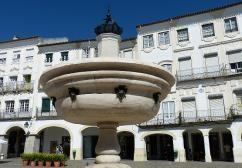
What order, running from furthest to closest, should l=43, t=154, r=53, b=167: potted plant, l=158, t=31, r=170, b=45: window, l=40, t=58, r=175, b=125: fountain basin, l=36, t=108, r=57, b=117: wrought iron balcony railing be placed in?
1. l=36, t=108, r=57, b=117: wrought iron balcony railing
2. l=158, t=31, r=170, b=45: window
3. l=43, t=154, r=53, b=167: potted plant
4. l=40, t=58, r=175, b=125: fountain basin

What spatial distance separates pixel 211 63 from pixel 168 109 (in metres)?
5.48

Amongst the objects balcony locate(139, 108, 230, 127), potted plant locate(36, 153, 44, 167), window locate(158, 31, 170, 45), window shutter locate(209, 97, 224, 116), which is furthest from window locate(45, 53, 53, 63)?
window shutter locate(209, 97, 224, 116)

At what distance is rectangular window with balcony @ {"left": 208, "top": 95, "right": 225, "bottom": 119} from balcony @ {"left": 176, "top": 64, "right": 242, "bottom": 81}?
185 centimetres

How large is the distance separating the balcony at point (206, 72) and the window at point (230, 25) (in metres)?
Result: 3.20

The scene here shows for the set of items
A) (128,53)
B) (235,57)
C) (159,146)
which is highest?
(128,53)

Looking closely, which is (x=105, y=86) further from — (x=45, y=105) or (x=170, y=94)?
(x=45, y=105)

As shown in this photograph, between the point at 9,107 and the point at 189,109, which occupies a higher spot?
the point at 9,107

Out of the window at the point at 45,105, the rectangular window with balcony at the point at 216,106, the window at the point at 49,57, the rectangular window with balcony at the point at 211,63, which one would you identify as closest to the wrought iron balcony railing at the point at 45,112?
the window at the point at 45,105

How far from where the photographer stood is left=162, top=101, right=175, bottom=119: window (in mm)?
26473

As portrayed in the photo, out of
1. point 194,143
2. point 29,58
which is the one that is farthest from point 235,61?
point 29,58

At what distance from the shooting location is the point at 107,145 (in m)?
6.82

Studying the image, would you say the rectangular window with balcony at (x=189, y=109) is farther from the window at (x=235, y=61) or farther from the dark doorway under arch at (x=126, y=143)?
the dark doorway under arch at (x=126, y=143)

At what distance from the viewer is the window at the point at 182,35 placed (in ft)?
90.7

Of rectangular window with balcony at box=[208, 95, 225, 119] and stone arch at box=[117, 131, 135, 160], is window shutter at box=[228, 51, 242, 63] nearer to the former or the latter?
rectangular window with balcony at box=[208, 95, 225, 119]
